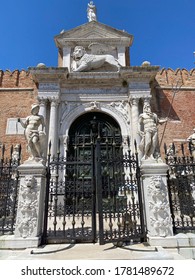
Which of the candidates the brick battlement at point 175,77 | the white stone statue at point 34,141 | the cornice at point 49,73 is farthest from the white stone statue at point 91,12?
the white stone statue at point 34,141

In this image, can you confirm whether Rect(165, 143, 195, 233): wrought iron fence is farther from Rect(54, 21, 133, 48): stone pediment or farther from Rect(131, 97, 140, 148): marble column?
Rect(54, 21, 133, 48): stone pediment

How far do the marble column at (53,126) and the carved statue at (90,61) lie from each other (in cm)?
207

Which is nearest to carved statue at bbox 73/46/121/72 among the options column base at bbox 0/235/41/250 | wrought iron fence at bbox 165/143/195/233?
wrought iron fence at bbox 165/143/195/233

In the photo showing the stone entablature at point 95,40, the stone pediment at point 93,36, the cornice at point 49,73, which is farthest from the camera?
the stone pediment at point 93,36

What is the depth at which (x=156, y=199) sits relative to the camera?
16.3 ft

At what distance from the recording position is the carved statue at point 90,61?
10703mm

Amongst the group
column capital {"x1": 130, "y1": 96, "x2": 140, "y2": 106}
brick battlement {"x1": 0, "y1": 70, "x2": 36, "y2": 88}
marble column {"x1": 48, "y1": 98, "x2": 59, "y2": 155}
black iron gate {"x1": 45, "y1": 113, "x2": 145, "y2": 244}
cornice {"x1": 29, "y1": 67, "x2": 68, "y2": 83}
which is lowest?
black iron gate {"x1": 45, "y1": 113, "x2": 145, "y2": 244}

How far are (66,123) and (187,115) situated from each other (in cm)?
597

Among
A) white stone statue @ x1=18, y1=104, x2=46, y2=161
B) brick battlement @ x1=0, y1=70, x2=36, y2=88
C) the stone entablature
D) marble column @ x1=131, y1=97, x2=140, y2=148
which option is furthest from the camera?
brick battlement @ x1=0, y1=70, x2=36, y2=88

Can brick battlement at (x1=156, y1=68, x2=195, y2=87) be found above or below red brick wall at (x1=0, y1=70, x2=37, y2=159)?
above

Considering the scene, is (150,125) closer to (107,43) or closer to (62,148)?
(62,148)

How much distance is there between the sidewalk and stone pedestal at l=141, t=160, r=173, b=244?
0.49m

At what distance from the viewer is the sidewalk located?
3486 mm

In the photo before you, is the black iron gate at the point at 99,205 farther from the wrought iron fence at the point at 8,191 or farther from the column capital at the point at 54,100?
the column capital at the point at 54,100
